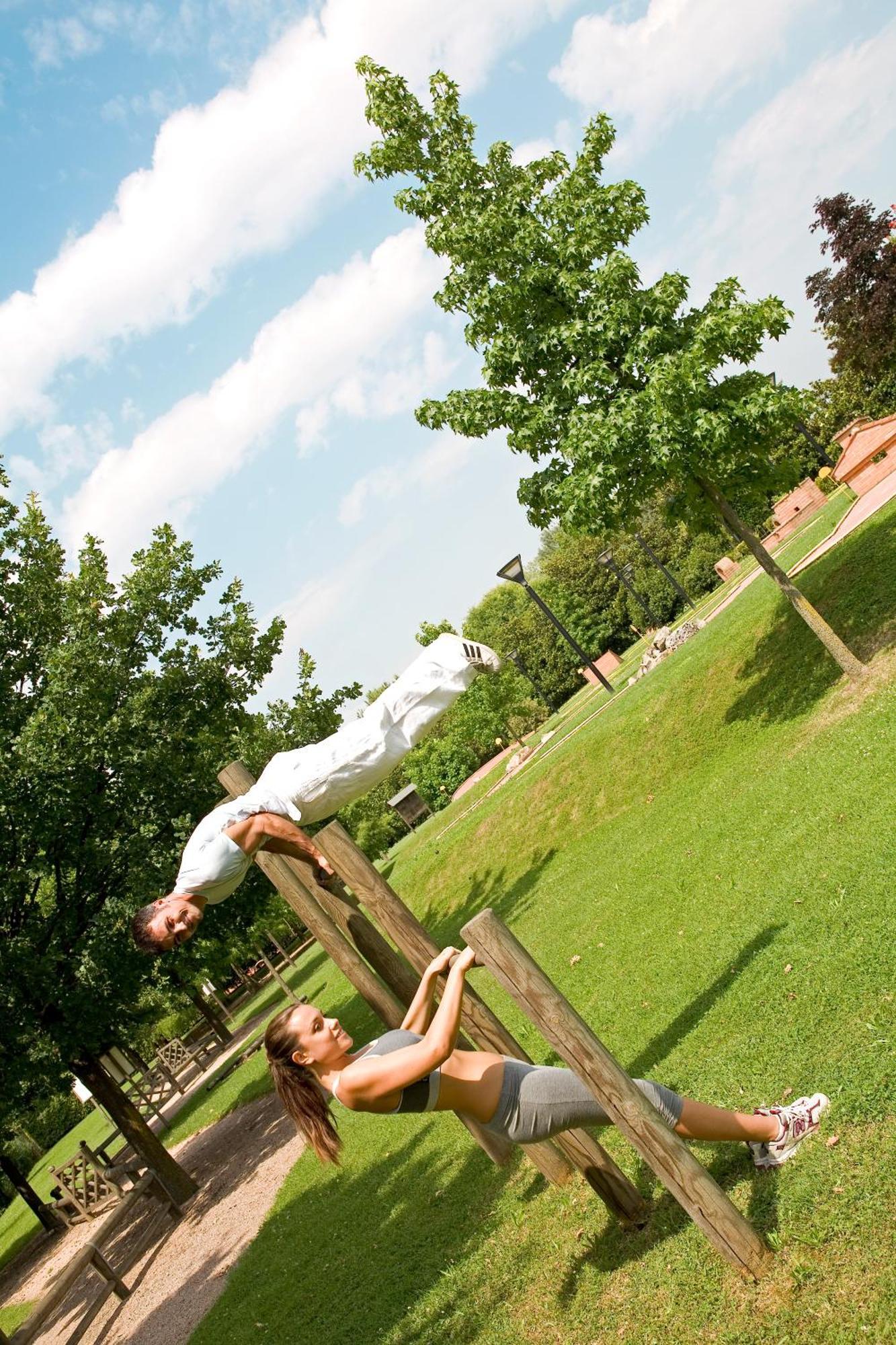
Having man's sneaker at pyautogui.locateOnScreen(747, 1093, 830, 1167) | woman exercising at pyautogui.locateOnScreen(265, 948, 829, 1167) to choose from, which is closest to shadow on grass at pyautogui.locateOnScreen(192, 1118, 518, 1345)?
woman exercising at pyautogui.locateOnScreen(265, 948, 829, 1167)

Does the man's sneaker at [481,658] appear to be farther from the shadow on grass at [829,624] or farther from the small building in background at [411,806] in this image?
the small building in background at [411,806]

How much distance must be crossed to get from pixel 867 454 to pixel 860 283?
8.89 metres

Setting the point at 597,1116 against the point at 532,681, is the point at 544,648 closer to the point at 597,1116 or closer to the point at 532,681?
the point at 532,681

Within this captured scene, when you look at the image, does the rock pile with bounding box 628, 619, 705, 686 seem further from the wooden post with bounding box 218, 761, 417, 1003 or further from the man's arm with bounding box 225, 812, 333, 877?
the man's arm with bounding box 225, 812, 333, 877

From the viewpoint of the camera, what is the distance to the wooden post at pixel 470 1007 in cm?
534

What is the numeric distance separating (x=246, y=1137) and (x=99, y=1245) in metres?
3.56

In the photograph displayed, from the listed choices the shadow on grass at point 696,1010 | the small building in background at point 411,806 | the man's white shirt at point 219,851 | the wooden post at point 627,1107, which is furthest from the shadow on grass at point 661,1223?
the small building in background at point 411,806

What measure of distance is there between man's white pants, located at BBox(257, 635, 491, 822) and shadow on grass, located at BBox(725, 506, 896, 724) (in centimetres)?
903

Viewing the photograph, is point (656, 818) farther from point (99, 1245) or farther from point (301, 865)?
point (99, 1245)

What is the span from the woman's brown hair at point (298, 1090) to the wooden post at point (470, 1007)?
3.99 ft

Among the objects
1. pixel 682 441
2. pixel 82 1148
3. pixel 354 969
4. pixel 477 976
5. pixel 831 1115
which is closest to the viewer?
pixel 831 1115

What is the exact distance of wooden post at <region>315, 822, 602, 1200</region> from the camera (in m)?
5.34

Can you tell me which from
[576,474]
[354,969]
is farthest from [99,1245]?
[576,474]

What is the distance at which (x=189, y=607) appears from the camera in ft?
57.3
